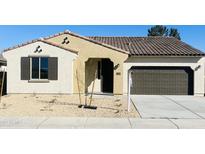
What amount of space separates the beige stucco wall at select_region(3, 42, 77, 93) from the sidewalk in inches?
363

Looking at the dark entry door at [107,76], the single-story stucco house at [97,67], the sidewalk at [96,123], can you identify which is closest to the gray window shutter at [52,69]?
the single-story stucco house at [97,67]

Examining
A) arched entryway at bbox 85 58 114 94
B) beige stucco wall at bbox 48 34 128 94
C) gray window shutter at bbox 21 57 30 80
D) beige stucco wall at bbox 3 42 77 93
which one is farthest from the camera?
arched entryway at bbox 85 58 114 94

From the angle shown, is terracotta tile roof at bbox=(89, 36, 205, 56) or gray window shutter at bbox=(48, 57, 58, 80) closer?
gray window shutter at bbox=(48, 57, 58, 80)

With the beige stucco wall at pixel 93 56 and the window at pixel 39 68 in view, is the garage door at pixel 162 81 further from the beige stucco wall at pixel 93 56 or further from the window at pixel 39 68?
the window at pixel 39 68

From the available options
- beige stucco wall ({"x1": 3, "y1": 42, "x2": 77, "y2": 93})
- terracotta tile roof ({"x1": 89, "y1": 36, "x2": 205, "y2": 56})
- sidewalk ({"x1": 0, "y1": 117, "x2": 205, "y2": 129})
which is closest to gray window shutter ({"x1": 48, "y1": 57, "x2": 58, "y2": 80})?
beige stucco wall ({"x1": 3, "y1": 42, "x2": 77, "y2": 93})

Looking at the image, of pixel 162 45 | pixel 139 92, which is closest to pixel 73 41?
pixel 139 92

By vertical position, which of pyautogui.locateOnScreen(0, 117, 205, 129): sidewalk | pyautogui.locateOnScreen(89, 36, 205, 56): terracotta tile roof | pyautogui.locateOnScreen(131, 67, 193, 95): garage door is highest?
pyautogui.locateOnScreen(89, 36, 205, 56): terracotta tile roof

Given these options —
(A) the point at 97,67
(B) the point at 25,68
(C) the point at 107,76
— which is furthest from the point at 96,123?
(A) the point at 97,67

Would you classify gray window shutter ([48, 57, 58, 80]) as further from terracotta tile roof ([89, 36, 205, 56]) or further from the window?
terracotta tile roof ([89, 36, 205, 56])

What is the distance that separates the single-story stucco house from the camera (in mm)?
20438

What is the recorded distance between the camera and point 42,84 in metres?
20.4

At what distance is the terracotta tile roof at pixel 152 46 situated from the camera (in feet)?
72.1

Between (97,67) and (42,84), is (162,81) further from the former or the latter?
(42,84)
